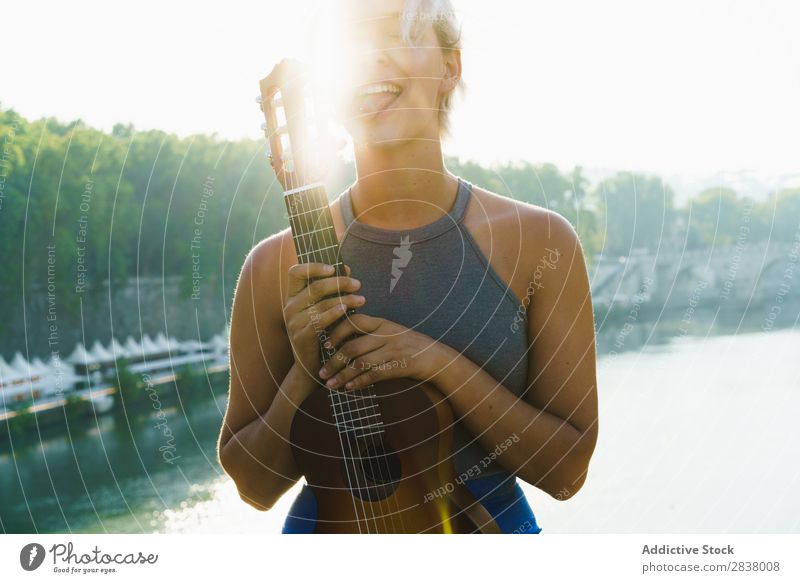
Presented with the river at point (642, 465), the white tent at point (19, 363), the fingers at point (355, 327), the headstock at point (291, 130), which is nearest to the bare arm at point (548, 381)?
the fingers at point (355, 327)

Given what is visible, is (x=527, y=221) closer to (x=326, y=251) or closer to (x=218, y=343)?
(x=326, y=251)

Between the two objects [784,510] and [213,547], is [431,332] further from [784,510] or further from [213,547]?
[784,510]

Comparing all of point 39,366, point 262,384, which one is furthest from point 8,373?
point 262,384

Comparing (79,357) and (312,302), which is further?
(79,357)

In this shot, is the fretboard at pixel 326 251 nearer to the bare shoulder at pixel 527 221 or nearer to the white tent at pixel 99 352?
the bare shoulder at pixel 527 221

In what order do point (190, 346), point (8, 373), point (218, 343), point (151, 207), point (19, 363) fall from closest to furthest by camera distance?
1. point (8, 373)
2. point (19, 363)
3. point (151, 207)
4. point (190, 346)
5. point (218, 343)

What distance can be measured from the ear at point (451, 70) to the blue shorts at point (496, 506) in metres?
0.63

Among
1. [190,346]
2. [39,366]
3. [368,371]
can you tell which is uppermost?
[368,371]

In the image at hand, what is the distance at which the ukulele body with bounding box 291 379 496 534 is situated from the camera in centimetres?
136

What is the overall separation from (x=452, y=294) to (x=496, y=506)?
35 centimetres

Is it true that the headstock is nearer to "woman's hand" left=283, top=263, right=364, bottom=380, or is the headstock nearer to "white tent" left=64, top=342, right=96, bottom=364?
"woman's hand" left=283, top=263, right=364, bottom=380

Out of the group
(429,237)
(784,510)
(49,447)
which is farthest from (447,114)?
(49,447)

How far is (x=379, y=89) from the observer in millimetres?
1390

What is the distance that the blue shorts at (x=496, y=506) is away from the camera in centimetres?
141
